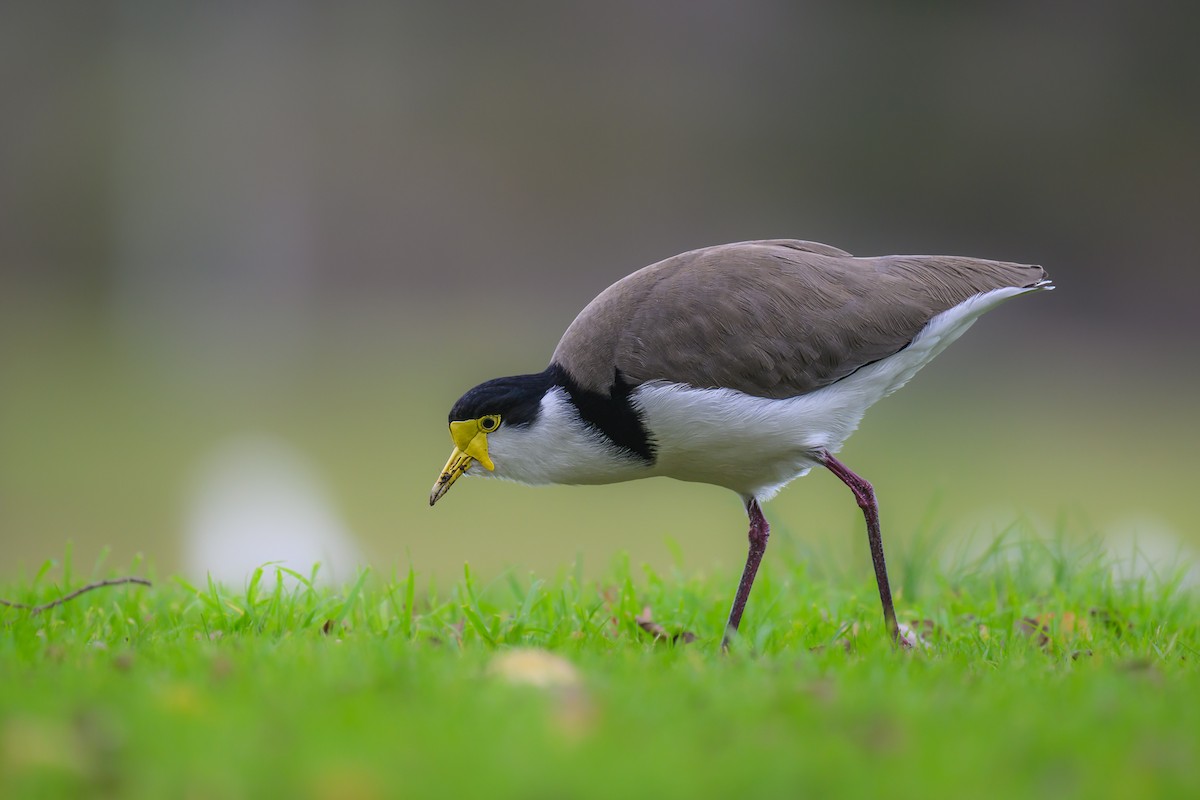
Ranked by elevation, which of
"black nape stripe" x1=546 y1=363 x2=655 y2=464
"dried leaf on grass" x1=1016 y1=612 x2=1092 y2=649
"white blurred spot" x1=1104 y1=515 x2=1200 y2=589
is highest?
"black nape stripe" x1=546 y1=363 x2=655 y2=464

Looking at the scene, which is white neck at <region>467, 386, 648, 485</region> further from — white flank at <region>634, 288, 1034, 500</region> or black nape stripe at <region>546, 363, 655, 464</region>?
white flank at <region>634, 288, 1034, 500</region>

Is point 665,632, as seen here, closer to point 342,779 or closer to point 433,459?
point 342,779

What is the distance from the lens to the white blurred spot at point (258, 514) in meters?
8.97

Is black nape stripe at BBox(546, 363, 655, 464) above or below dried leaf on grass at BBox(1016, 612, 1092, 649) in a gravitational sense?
above

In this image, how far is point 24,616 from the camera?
13.8ft

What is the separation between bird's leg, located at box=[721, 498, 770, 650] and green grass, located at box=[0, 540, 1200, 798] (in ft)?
0.25

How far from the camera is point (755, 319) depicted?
4.39 m

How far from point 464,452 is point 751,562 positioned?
1.15 metres

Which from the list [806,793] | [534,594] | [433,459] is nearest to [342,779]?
[806,793]

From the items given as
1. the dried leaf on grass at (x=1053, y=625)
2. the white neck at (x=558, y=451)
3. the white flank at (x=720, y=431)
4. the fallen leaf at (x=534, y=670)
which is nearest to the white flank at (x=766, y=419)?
the white flank at (x=720, y=431)

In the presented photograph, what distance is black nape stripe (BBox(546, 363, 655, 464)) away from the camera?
4.35 metres

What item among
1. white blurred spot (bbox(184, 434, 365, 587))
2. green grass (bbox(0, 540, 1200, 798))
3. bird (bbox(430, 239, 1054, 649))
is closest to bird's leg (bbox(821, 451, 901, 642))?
bird (bbox(430, 239, 1054, 649))

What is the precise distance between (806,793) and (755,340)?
2219mm

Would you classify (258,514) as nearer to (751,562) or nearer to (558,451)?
(558,451)
